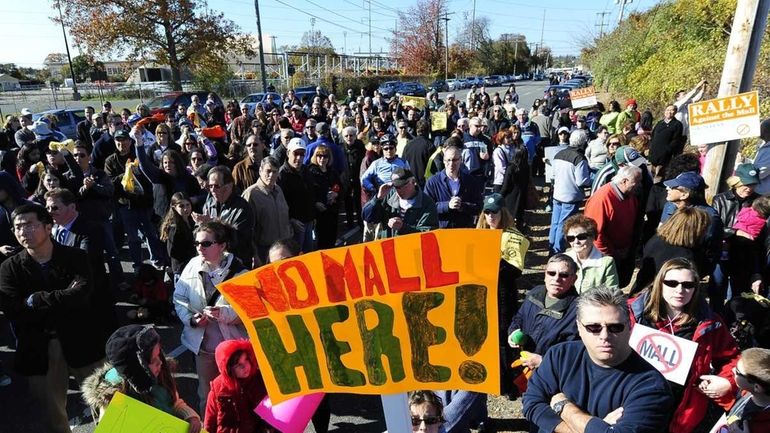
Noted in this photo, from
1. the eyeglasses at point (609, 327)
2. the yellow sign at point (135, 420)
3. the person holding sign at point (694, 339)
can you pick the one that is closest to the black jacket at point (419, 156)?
the person holding sign at point (694, 339)

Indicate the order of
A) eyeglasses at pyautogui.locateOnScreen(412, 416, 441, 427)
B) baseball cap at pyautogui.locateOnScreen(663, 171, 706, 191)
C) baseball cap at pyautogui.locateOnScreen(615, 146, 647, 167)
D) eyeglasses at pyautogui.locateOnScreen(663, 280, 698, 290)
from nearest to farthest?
eyeglasses at pyautogui.locateOnScreen(412, 416, 441, 427) → eyeglasses at pyautogui.locateOnScreen(663, 280, 698, 290) → baseball cap at pyautogui.locateOnScreen(663, 171, 706, 191) → baseball cap at pyautogui.locateOnScreen(615, 146, 647, 167)

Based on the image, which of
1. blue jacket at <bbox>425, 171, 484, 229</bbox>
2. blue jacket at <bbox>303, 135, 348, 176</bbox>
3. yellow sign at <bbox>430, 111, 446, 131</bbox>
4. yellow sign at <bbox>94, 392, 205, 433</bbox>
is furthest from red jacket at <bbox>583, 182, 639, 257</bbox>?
yellow sign at <bbox>430, 111, 446, 131</bbox>

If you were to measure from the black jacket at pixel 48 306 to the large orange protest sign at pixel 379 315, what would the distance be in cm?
159

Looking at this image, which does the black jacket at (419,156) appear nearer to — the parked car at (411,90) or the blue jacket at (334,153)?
the blue jacket at (334,153)

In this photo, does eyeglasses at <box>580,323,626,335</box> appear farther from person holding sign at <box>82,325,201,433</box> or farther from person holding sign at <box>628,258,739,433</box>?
person holding sign at <box>82,325,201,433</box>

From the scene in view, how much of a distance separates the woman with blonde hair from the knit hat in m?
3.50

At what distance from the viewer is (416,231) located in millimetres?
4496

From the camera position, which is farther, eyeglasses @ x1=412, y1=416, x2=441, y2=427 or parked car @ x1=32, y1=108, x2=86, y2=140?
parked car @ x1=32, y1=108, x2=86, y2=140

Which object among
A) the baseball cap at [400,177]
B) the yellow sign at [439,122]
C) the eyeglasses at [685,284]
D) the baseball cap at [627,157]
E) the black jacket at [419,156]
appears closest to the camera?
the eyeglasses at [685,284]

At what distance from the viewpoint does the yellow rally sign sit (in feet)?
16.6

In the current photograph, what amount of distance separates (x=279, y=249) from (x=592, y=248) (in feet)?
7.16

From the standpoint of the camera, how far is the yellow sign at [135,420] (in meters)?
1.76

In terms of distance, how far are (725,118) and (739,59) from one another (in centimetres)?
72

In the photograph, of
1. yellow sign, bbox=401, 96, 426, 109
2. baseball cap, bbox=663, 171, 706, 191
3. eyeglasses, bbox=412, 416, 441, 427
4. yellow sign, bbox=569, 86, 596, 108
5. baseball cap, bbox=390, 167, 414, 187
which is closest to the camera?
eyeglasses, bbox=412, 416, 441, 427
